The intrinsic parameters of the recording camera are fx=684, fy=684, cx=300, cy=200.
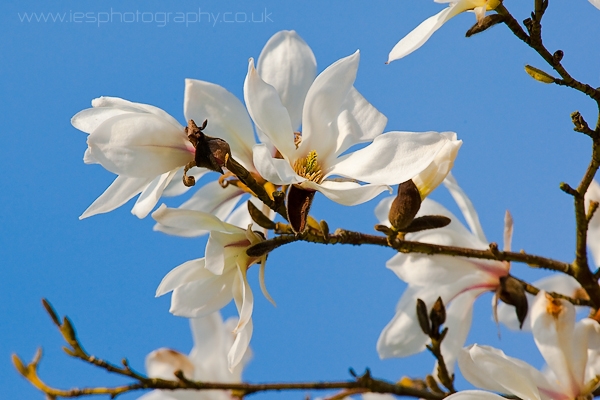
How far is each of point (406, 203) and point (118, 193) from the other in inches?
14.1

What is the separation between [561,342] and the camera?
920mm

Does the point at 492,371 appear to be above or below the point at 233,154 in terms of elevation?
below

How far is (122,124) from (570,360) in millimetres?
656

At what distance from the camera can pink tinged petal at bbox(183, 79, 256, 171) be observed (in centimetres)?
86

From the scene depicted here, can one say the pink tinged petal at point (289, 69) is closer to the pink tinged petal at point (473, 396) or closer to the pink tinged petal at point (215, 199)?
the pink tinged petal at point (215, 199)

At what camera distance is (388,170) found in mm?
780

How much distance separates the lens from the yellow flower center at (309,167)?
0.87m

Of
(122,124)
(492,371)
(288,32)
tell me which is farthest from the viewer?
(288,32)

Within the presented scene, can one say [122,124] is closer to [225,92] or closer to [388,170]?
[225,92]

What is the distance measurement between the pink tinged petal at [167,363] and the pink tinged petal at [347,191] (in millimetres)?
668

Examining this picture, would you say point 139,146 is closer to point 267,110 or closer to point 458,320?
Result: point 267,110

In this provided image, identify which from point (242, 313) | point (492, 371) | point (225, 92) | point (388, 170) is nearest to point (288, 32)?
point (225, 92)

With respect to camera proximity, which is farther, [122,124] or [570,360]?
[570,360]

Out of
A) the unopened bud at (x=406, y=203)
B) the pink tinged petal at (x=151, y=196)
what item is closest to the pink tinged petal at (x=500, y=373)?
the unopened bud at (x=406, y=203)
